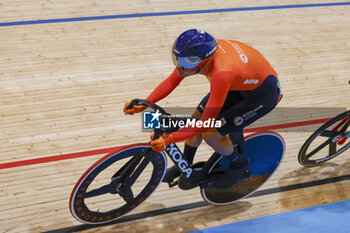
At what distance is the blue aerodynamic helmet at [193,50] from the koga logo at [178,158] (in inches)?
23.8

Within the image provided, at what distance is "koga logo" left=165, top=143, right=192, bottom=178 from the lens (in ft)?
10.5

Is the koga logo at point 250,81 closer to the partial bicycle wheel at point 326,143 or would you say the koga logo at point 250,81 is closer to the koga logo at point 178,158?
the koga logo at point 178,158

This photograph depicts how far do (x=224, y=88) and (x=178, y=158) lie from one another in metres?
0.69

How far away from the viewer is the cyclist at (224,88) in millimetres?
2818

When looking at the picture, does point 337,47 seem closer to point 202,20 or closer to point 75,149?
point 202,20

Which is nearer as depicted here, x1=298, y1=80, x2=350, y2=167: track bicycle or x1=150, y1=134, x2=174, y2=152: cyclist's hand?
x1=150, y1=134, x2=174, y2=152: cyclist's hand

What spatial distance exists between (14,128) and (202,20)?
10.4ft

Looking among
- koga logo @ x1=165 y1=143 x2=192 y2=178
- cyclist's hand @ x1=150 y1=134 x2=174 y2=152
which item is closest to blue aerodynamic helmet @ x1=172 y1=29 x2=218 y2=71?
cyclist's hand @ x1=150 y1=134 x2=174 y2=152

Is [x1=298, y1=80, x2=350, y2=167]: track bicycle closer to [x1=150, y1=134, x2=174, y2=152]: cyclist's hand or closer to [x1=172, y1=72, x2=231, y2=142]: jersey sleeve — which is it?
[x1=172, y1=72, x2=231, y2=142]: jersey sleeve

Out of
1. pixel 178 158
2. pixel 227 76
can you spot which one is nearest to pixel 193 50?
pixel 227 76

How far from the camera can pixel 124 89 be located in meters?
5.05

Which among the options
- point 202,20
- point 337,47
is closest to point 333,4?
point 337,47

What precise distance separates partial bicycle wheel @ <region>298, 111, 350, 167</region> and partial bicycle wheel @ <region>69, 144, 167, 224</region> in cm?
136

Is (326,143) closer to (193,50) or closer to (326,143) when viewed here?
(326,143)
